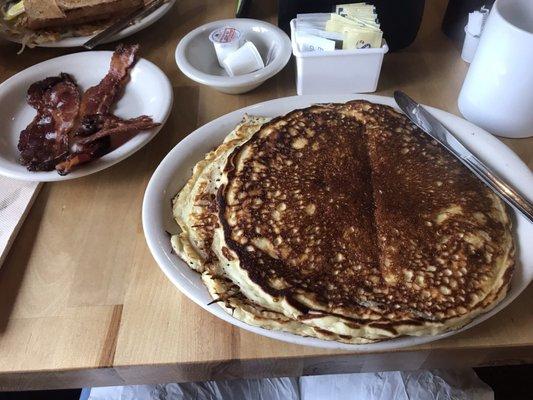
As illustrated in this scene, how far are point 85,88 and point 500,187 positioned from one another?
992mm

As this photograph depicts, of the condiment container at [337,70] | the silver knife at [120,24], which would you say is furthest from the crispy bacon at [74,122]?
the condiment container at [337,70]

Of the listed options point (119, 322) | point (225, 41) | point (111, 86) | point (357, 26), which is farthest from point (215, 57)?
point (119, 322)

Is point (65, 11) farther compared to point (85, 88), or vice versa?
point (65, 11)

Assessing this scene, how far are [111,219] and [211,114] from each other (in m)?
0.36

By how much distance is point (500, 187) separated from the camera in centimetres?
79

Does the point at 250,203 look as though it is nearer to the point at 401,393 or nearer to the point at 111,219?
the point at 111,219

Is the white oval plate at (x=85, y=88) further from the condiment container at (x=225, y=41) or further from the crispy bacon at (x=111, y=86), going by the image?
the condiment container at (x=225, y=41)

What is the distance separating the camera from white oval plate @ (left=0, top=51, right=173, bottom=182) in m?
0.90

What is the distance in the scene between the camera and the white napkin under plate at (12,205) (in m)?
0.84

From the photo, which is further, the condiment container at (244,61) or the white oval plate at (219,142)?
the condiment container at (244,61)

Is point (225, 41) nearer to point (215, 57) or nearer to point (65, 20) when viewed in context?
point (215, 57)

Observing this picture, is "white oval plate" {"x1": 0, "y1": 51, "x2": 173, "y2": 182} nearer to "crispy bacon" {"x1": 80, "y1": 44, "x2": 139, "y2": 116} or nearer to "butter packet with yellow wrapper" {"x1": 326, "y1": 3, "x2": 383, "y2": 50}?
"crispy bacon" {"x1": 80, "y1": 44, "x2": 139, "y2": 116}

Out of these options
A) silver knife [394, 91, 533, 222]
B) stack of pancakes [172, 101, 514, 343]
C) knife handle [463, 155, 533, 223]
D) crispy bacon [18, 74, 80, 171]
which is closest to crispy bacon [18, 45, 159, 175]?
crispy bacon [18, 74, 80, 171]

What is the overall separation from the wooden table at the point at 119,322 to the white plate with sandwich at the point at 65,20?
19.8 inches
